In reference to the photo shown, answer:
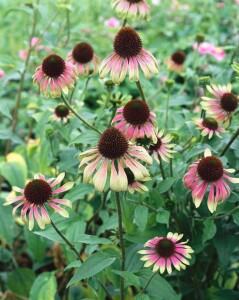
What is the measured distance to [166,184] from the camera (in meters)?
1.18

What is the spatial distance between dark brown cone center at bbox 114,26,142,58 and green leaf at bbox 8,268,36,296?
901mm

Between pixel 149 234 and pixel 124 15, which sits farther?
pixel 124 15

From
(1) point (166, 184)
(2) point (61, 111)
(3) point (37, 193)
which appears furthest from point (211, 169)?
(2) point (61, 111)

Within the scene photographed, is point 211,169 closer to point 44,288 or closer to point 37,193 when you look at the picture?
point 37,193

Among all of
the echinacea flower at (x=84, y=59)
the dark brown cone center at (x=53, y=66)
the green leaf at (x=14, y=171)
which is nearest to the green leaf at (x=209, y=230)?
the dark brown cone center at (x=53, y=66)

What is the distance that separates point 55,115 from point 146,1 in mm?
433

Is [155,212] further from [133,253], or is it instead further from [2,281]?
[2,281]

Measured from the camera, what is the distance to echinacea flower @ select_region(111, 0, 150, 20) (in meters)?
1.43

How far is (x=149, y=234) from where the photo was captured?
1238 mm

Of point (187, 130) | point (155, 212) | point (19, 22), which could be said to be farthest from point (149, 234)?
point (19, 22)

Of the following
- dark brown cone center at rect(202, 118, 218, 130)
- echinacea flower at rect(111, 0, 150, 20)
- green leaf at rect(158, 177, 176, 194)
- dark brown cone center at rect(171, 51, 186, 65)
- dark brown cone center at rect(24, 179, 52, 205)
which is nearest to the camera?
dark brown cone center at rect(24, 179, 52, 205)

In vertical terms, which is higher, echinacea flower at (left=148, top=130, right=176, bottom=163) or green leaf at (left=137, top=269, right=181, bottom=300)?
echinacea flower at (left=148, top=130, right=176, bottom=163)

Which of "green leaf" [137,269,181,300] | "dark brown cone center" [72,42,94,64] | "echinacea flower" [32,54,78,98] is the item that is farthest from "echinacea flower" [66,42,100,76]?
"green leaf" [137,269,181,300]

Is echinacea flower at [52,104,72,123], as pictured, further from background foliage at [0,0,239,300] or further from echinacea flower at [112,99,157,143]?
echinacea flower at [112,99,157,143]
